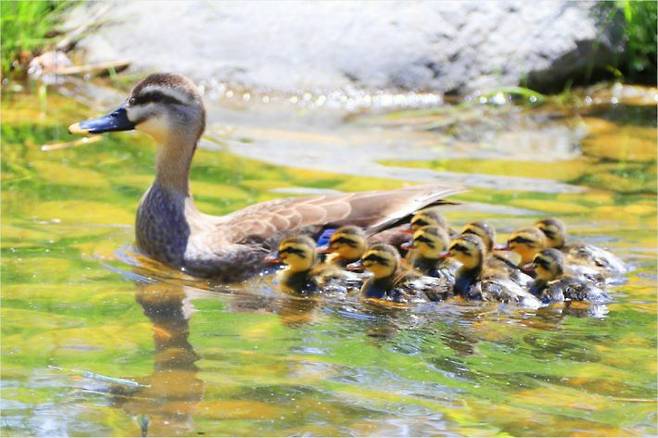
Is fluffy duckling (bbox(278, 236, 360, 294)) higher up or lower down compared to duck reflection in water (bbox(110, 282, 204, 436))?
higher up

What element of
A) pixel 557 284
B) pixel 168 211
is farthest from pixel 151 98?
pixel 557 284

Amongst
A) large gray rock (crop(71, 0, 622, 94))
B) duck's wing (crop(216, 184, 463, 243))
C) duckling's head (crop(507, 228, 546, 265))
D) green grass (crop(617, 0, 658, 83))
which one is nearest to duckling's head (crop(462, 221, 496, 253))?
duckling's head (crop(507, 228, 546, 265))

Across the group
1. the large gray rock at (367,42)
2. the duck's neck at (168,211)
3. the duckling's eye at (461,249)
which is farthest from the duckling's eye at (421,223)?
the large gray rock at (367,42)

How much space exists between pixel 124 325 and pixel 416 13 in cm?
557

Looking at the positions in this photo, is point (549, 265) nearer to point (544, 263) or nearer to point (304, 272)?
point (544, 263)

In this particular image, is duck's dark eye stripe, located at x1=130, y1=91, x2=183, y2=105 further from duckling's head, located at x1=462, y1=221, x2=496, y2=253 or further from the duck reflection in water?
duckling's head, located at x1=462, y1=221, x2=496, y2=253

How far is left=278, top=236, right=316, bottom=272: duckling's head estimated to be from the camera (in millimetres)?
6348

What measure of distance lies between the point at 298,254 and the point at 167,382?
1.59 meters

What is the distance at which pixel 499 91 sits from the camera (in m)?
10.2

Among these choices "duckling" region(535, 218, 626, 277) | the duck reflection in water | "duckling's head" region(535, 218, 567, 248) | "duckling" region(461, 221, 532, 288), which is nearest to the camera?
the duck reflection in water

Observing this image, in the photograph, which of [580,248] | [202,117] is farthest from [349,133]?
[580,248]

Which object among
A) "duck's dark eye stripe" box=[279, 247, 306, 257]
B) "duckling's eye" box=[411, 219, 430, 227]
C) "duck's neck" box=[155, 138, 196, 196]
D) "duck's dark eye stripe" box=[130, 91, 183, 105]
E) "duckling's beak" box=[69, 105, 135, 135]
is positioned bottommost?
"duck's dark eye stripe" box=[279, 247, 306, 257]

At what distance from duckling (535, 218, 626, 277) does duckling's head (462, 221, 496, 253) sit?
0.29 meters

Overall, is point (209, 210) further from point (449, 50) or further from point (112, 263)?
point (449, 50)
